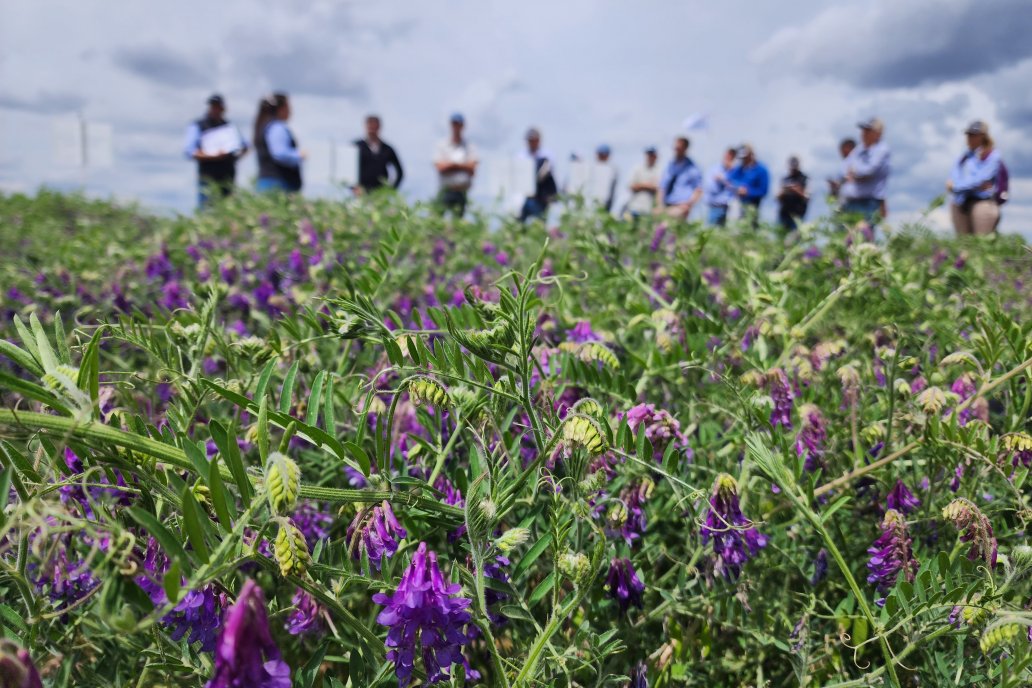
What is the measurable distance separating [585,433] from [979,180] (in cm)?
834

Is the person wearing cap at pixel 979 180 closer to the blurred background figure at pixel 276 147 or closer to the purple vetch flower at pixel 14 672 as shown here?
the blurred background figure at pixel 276 147

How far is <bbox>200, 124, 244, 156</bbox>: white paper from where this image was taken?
8.16 metres

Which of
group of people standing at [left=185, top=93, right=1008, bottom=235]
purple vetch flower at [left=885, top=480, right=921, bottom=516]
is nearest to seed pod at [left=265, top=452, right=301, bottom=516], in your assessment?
purple vetch flower at [left=885, top=480, right=921, bottom=516]

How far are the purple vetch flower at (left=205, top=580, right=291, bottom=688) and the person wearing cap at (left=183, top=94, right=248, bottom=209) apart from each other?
26.4 ft

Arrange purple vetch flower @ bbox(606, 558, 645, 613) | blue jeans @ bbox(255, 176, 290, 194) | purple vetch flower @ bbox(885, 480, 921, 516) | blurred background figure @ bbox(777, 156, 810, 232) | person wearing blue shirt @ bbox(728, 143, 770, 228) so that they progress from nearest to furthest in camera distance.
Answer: purple vetch flower @ bbox(606, 558, 645, 613) < purple vetch flower @ bbox(885, 480, 921, 516) < blue jeans @ bbox(255, 176, 290, 194) < person wearing blue shirt @ bbox(728, 143, 770, 228) < blurred background figure @ bbox(777, 156, 810, 232)

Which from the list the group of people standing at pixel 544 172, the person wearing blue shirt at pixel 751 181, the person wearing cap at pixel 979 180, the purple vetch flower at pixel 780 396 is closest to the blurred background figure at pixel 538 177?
the group of people standing at pixel 544 172

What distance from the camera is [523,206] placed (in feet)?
31.3

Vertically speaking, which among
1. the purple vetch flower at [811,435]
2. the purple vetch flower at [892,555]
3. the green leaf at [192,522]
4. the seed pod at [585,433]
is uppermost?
the seed pod at [585,433]

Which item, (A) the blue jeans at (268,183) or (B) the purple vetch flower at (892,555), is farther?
(A) the blue jeans at (268,183)

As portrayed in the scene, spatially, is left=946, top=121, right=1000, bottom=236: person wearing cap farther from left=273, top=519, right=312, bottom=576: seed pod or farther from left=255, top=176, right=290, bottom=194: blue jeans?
left=273, top=519, right=312, bottom=576: seed pod

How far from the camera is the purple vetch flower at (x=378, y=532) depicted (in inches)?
46.9

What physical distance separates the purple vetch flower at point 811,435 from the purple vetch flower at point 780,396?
51mm

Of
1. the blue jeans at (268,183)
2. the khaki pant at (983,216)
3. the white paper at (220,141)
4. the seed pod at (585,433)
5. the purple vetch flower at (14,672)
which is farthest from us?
the white paper at (220,141)

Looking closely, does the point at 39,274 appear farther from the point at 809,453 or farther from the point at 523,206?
the point at 523,206
